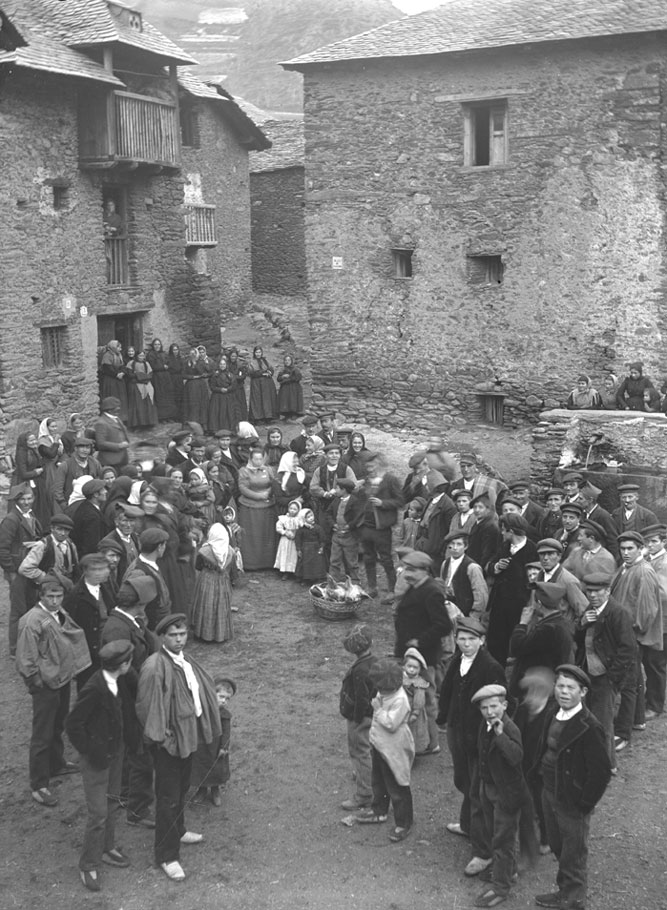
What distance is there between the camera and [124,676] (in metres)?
7.25

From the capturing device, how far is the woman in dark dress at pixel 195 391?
68.8 feet

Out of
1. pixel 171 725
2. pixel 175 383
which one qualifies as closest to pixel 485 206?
pixel 175 383

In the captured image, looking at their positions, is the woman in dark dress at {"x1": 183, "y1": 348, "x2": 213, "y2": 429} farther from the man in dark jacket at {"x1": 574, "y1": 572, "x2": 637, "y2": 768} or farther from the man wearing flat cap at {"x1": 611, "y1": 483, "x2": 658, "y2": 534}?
the man in dark jacket at {"x1": 574, "y1": 572, "x2": 637, "y2": 768}

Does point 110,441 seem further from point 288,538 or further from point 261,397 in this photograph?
point 261,397

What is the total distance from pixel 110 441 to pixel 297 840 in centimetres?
781

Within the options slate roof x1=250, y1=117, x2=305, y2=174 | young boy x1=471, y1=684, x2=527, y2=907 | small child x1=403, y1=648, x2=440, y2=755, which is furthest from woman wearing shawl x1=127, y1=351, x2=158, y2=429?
young boy x1=471, y1=684, x2=527, y2=907

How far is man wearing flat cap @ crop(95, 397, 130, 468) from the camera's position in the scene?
14.3m

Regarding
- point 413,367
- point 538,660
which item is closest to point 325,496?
point 538,660

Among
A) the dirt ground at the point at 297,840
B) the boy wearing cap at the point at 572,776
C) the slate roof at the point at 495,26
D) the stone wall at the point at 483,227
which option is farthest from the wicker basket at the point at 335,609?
the slate roof at the point at 495,26

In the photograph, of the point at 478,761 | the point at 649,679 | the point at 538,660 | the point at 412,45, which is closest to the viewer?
the point at 478,761

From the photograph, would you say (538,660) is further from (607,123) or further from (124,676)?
(607,123)

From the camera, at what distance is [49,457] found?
13.3 m

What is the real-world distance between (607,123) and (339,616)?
34.8 feet

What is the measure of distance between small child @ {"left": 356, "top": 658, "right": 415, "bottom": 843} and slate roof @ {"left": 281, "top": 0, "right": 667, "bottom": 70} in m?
13.6
